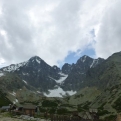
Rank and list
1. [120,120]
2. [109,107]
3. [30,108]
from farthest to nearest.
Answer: [109,107] → [30,108] → [120,120]

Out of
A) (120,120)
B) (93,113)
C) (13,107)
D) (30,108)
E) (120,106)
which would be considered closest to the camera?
(120,120)

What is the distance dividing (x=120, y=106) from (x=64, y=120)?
12382 cm

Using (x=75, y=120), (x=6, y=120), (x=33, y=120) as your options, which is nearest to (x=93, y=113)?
(x=75, y=120)

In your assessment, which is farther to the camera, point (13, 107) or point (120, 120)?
point (13, 107)

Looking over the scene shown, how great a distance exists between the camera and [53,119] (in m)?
70.3

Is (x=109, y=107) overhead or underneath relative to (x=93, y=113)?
overhead

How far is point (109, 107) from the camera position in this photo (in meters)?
199

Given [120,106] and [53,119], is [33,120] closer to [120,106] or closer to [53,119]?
[53,119]

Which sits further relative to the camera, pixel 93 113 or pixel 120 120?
pixel 93 113

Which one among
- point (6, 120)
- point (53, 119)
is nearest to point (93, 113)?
point (53, 119)

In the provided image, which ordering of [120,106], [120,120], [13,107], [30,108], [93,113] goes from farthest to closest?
[120,106] → [13,107] → [30,108] → [93,113] → [120,120]

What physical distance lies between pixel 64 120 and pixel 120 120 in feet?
58.9

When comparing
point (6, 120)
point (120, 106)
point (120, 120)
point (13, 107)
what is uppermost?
point (120, 106)

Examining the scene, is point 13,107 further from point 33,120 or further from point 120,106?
point 120,106
